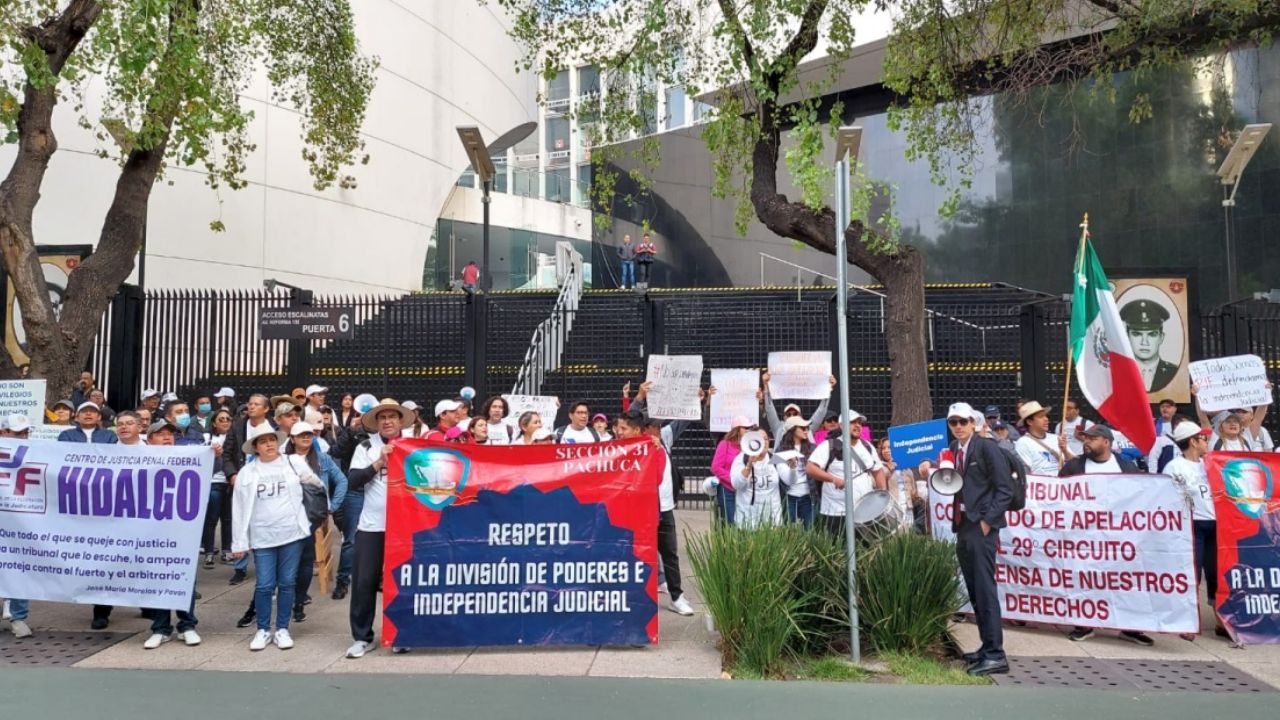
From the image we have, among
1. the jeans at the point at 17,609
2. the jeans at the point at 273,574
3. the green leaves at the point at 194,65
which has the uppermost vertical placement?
the green leaves at the point at 194,65

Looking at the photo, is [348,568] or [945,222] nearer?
[348,568]

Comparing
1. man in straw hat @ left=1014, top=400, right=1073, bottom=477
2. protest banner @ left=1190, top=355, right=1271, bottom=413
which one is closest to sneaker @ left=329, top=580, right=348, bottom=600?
man in straw hat @ left=1014, top=400, right=1073, bottom=477

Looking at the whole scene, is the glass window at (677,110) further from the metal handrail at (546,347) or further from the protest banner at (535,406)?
the protest banner at (535,406)

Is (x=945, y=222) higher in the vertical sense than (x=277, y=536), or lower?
higher

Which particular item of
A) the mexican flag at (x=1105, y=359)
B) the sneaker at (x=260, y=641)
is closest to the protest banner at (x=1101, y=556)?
the mexican flag at (x=1105, y=359)

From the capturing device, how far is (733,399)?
1049 centimetres

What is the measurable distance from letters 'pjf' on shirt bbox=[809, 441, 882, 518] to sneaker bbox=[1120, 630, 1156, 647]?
7.37 ft

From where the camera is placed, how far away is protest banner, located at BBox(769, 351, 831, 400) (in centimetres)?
1072

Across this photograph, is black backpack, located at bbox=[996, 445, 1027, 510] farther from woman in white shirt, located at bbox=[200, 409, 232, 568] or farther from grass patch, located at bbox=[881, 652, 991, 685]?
woman in white shirt, located at bbox=[200, 409, 232, 568]

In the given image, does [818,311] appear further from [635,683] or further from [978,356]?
[635,683]

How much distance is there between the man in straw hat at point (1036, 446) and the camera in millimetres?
8289

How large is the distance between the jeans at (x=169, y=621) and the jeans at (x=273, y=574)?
23.8 inches

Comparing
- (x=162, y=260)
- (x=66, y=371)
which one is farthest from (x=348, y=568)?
(x=162, y=260)

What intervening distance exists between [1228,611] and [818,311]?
10413mm
